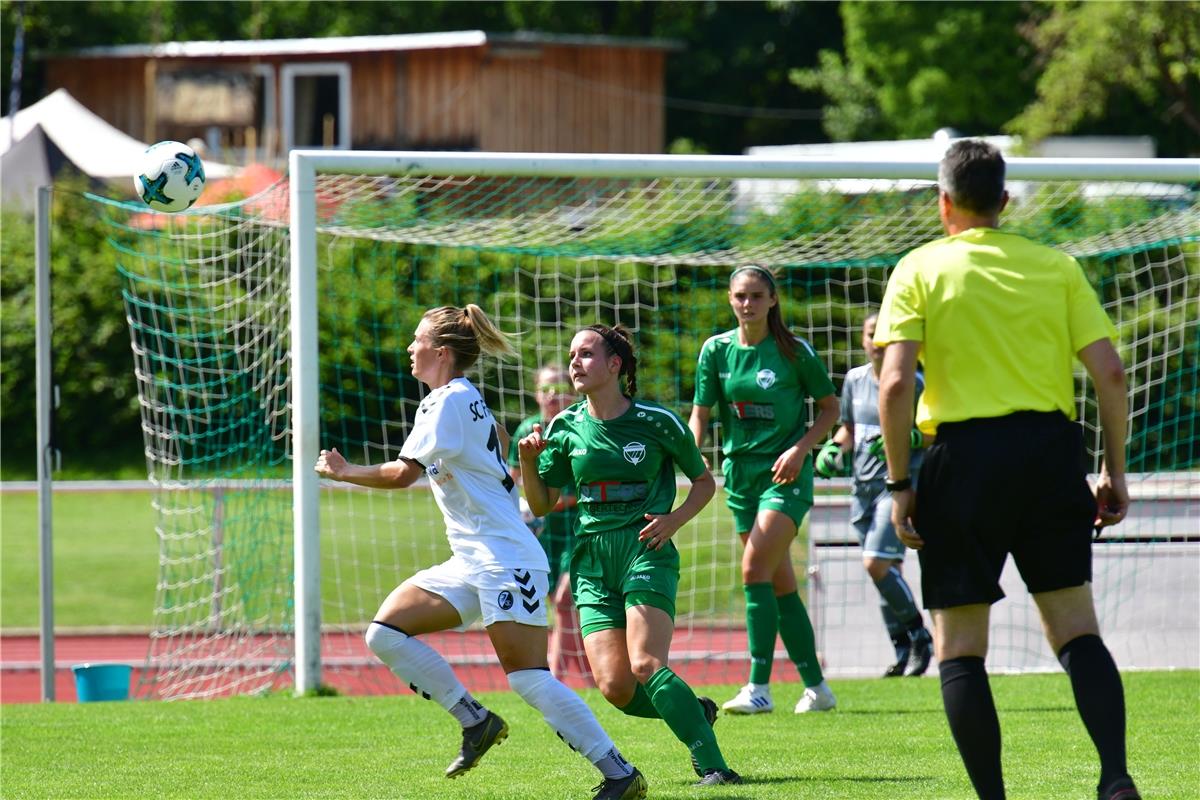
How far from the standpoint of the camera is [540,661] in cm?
502

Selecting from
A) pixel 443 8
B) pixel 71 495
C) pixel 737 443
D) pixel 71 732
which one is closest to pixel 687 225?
pixel 737 443

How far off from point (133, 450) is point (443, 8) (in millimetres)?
22326

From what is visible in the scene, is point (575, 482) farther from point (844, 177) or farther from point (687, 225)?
point (687, 225)

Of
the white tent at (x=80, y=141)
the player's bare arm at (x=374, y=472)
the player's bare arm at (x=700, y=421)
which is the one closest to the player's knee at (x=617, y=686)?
the player's bare arm at (x=374, y=472)

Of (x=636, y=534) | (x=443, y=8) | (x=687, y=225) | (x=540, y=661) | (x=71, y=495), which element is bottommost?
(x=71, y=495)

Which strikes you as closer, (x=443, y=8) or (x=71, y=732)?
(x=71, y=732)

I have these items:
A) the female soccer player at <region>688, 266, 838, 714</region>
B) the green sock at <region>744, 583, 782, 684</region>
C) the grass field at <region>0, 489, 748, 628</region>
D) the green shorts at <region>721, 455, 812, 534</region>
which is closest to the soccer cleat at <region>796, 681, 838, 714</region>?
the female soccer player at <region>688, 266, 838, 714</region>

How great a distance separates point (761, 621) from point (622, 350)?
2144mm

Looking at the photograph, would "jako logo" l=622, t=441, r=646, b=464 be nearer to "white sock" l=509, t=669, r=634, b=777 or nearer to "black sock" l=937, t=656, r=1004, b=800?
"white sock" l=509, t=669, r=634, b=777

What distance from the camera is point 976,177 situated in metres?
4.14

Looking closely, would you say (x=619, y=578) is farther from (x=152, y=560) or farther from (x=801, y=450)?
(x=152, y=560)

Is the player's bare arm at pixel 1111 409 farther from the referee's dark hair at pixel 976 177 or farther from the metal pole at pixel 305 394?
the metal pole at pixel 305 394

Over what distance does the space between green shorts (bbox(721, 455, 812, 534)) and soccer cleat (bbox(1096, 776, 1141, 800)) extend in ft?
10.2

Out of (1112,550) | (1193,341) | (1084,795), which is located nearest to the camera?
(1084,795)
